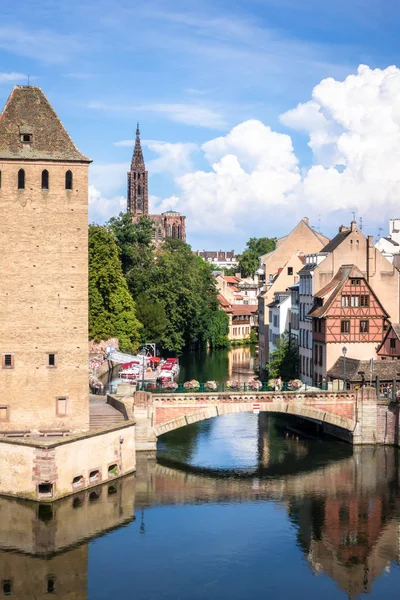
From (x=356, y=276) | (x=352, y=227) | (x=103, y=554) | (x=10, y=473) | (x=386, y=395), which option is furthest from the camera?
(x=352, y=227)

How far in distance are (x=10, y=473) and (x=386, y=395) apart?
86.2ft

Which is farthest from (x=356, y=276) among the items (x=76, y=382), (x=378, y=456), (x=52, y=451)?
(x=52, y=451)

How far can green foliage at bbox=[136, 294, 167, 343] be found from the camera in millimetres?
104750

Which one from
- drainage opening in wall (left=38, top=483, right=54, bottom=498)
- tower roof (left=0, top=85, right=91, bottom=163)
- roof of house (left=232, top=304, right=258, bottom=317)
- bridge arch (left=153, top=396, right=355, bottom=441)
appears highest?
tower roof (left=0, top=85, right=91, bottom=163)

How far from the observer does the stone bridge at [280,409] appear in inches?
2135

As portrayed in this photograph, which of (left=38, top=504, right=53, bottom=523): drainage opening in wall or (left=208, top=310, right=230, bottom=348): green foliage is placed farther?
(left=208, top=310, right=230, bottom=348): green foliage

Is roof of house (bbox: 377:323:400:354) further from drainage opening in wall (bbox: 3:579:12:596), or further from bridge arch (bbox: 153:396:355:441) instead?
drainage opening in wall (bbox: 3:579:12:596)

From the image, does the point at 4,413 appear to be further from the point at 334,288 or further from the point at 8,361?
the point at 334,288

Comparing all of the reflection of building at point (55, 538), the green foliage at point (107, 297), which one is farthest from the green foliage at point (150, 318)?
the reflection of building at point (55, 538)

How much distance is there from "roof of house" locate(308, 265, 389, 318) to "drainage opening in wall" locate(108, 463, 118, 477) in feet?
79.3

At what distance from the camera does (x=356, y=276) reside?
6750cm

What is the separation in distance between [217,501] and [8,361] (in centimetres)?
1297

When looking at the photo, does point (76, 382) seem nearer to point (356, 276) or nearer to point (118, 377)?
point (356, 276)

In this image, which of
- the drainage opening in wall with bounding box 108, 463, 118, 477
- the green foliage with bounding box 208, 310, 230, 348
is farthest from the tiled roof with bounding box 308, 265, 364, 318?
the green foliage with bounding box 208, 310, 230, 348
